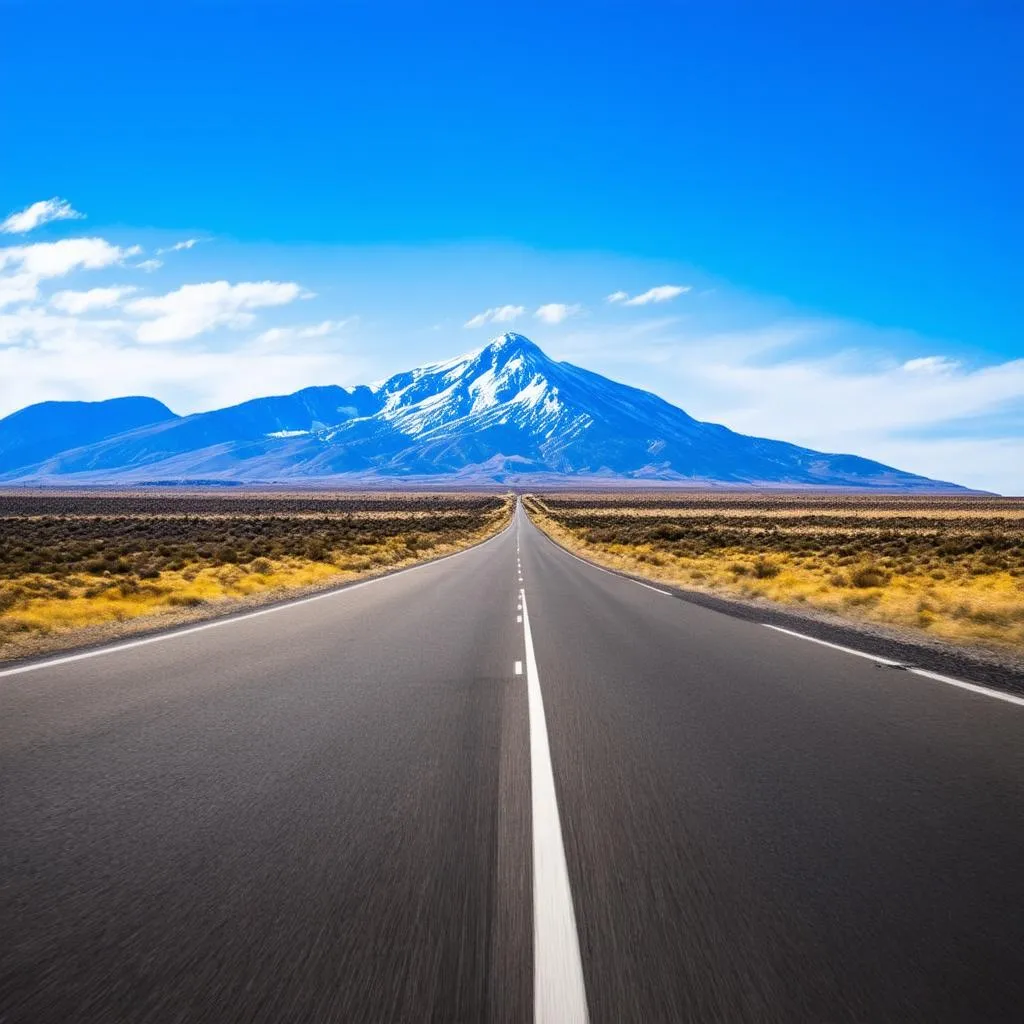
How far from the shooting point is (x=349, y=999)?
2736 mm

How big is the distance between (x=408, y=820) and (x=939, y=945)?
2.75 meters

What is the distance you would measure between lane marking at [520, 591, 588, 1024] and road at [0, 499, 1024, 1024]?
14mm

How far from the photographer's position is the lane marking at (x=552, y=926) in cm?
272

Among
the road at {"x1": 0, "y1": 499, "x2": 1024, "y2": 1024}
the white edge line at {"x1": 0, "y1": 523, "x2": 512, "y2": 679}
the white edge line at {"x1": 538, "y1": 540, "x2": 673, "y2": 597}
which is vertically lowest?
the white edge line at {"x1": 538, "y1": 540, "x2": 673, "y2": 597}

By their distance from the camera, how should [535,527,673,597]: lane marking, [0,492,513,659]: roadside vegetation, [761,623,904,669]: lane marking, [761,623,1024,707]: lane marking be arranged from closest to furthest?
1. [761,623,1024,707]: lane marking
2. [761,623,904,669]: lane marking
3. [0,492,513,659]: roadside vegetation
4. [535,527,673,597]: lane marking

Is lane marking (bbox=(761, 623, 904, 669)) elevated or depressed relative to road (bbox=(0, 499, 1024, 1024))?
depressed

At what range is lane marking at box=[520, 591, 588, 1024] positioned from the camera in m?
2.72

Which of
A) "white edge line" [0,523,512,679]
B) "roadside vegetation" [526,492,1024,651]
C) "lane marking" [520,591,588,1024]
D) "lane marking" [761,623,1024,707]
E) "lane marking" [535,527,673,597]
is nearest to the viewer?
"lane marking" [520,591,588,1024]

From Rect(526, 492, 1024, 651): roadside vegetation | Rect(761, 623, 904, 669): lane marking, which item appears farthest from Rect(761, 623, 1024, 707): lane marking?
Rect(526, 492, 1024, 651): roadside vegetation

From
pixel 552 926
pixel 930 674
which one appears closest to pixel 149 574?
pixel 930 674

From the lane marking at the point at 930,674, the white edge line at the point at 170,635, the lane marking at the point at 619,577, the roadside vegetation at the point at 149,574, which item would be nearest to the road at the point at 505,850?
the lane marking at the point at 930,674

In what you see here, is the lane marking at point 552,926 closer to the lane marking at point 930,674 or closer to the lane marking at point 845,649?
the lane marking at point 930,674

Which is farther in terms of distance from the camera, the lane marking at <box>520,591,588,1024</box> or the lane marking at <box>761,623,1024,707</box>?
the lane marking at <box>761,623,1024,707</box>

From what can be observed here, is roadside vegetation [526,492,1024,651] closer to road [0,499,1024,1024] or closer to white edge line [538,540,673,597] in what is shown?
white edge line [538,540,673,597]
